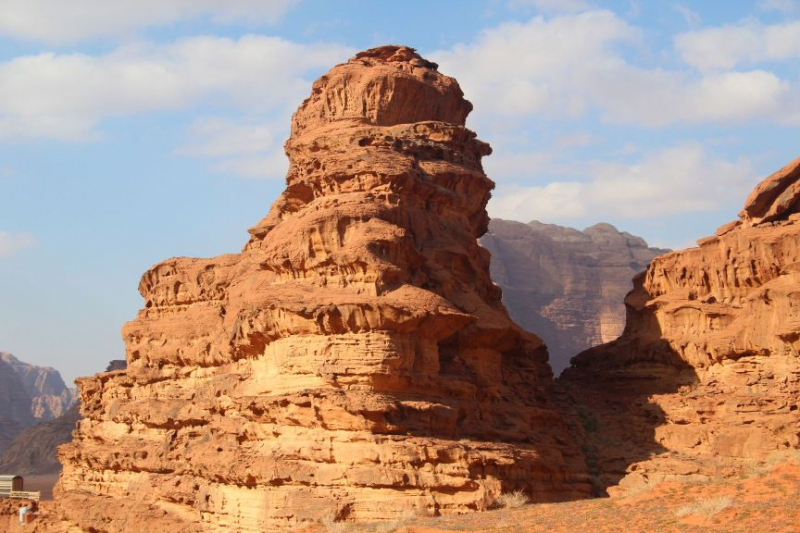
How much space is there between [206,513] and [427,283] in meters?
9.99

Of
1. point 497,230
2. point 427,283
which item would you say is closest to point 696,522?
point 427,283

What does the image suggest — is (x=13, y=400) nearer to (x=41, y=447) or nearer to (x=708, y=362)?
(x=41, y=447)

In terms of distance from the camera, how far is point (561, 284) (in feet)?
334

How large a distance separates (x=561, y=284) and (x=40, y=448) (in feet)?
155

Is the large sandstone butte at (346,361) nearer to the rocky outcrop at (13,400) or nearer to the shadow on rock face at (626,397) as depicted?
the shadow on rock face at (626,397)

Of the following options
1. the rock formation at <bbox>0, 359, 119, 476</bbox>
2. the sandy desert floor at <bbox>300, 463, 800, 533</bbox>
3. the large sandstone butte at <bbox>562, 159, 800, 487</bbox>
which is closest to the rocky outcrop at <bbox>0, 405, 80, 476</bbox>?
the rock formation at <bbox>0, 359, 119, 476</bbox>

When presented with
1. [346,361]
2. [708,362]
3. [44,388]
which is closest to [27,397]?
[44,388]

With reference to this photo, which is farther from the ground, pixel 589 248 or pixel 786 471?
pixel 589 248

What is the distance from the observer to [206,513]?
36594mm

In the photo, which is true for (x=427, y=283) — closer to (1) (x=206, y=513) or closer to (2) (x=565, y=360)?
(1) (x=206, y=513)

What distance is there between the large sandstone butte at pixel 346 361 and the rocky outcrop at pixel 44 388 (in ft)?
408

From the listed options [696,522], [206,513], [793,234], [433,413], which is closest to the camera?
[696,522]

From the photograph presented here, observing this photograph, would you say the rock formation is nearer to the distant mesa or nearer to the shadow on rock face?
the distant mesa

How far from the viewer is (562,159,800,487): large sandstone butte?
37.4 m
